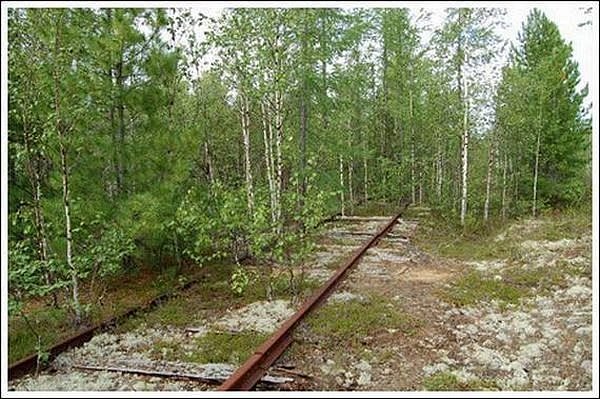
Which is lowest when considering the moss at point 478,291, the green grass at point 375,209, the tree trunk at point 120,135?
the moss at point 478,291

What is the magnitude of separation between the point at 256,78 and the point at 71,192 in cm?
292

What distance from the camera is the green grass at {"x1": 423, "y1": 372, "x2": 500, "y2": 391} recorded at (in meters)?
4.18

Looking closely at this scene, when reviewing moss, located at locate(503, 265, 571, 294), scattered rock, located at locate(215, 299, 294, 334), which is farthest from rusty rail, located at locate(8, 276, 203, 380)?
moss, located at locate(503, 265, 571, 294)

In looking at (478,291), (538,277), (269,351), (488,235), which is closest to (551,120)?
(488,235)

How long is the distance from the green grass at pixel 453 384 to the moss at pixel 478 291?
2344 millimetres

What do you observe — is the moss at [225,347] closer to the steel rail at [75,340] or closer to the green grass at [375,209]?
the steel rail at [75,340]

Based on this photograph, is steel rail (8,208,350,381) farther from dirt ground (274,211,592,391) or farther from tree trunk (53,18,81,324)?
dirt ground (274,211,592,391)

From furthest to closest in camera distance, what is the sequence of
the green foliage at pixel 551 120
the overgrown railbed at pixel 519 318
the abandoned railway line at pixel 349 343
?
1. the green foliage at pixel 551 120
2. the overgrown railbed at pixel 519 318
3. the abandoned railway line at pixel 349 343

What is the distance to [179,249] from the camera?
8.68 meters

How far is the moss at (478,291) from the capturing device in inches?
267

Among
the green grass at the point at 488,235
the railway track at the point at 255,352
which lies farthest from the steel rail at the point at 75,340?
the green grass at the point at 488,235

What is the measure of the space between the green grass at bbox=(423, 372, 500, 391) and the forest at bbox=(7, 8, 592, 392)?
2.69m

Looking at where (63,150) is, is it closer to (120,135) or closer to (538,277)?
(120,135)

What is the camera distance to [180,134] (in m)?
8.05
